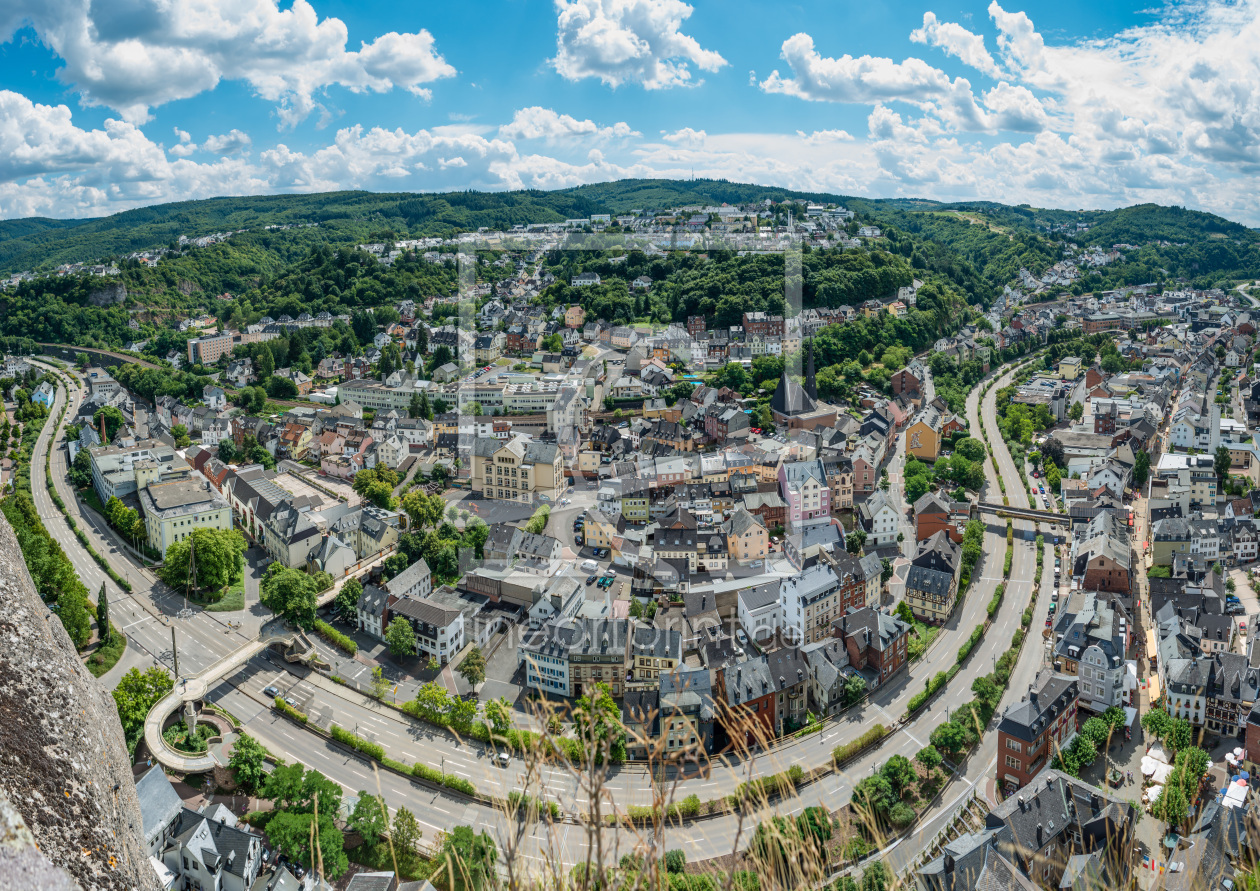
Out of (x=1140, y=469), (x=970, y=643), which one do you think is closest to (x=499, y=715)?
(x=970, y=643)

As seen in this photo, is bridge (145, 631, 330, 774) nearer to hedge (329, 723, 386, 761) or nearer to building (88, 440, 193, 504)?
hedge (329, 723, 386, 761)

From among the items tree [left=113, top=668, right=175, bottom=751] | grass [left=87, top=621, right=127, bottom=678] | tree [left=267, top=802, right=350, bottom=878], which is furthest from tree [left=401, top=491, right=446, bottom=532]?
tree [left=267, top=802, right=350, bottom=878]

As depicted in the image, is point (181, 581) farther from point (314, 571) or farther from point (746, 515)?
point (746, 515)

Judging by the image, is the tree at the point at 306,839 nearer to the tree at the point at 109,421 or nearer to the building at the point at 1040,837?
the building at the point at 1040,837

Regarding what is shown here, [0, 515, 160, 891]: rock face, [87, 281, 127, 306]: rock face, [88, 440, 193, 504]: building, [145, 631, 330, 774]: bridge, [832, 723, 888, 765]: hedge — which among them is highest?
[0, 515, 160, 891]: rock face

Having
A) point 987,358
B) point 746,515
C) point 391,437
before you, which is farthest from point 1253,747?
point 987,358

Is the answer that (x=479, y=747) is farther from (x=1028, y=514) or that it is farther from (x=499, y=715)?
(x=1028, y=514)

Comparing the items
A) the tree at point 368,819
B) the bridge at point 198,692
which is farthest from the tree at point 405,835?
the bridge at point 198,692
